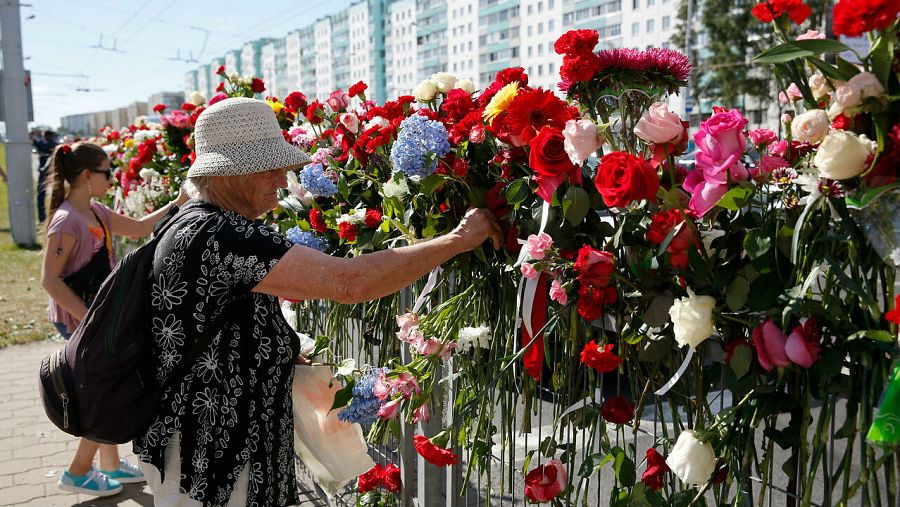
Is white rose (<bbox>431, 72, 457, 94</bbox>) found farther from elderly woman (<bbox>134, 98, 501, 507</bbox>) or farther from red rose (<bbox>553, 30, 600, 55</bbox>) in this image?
red rose (<bbox>553, 30, 600, 55</bbox>)

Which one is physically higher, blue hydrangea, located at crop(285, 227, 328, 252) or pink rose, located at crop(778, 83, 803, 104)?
pink rose, located at crop(778, 83, 803, 104)

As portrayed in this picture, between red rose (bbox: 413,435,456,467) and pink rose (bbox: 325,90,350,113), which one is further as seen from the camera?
pink rose (bbox: 325,90,350,113)

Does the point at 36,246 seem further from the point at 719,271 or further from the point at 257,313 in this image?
the point at 719,271

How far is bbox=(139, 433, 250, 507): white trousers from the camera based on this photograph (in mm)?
2145

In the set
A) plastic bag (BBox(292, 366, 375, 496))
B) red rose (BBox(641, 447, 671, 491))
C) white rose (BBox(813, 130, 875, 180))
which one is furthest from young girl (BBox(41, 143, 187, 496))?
white rose (BBox(813, 130, 875, 180))

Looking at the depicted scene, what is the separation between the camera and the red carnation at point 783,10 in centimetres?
123

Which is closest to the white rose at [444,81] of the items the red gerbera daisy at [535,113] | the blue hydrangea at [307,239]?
the red gerbera daisy at [535,113]

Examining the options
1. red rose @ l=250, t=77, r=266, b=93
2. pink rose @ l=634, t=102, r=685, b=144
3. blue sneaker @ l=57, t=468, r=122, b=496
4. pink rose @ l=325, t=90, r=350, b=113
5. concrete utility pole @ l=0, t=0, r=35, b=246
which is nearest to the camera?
pink rose @ l=634, t=102, r=685, b=144

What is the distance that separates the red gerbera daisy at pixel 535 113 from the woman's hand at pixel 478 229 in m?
0.32

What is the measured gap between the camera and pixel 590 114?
182cm

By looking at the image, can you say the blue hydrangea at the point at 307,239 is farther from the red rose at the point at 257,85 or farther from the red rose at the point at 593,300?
the red rose at the point at 257,85

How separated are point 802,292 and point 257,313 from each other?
137 centimetres

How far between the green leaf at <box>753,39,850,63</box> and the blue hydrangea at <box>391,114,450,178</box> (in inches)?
39.1

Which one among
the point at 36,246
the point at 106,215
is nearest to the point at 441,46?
the point at 36,246
